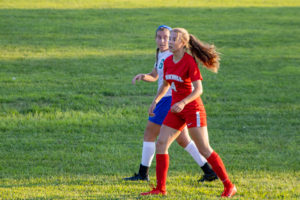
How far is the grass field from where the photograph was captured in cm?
629

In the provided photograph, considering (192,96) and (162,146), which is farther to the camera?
(162,146)

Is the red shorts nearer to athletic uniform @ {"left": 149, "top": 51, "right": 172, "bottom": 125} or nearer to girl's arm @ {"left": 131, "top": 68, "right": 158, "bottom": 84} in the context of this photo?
athletic uniform @ {"left": 149, "top": 51, "right": 172, "bottom": 125}

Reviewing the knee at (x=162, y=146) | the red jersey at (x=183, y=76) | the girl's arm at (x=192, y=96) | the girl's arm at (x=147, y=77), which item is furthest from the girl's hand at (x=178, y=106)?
the girl's arm at (x=147, y=77)

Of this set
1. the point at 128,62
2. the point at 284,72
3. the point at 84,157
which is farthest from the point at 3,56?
the point at 84,157

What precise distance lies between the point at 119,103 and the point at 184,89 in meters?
5.65

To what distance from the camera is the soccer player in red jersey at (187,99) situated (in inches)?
214

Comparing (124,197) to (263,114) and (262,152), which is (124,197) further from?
(263,114)

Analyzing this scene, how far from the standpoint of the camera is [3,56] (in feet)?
53.7

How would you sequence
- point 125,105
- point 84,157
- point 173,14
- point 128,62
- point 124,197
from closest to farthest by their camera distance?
point 124,197
point 84,157
point 125,105
point 128,62
point 173,14

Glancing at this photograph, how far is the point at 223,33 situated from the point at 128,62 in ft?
21.1

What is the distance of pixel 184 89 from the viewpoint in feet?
18.1

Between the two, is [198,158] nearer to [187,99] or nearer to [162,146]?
[162,146]

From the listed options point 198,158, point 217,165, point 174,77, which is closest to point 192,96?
point 174,77

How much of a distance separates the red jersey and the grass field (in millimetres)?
1058
